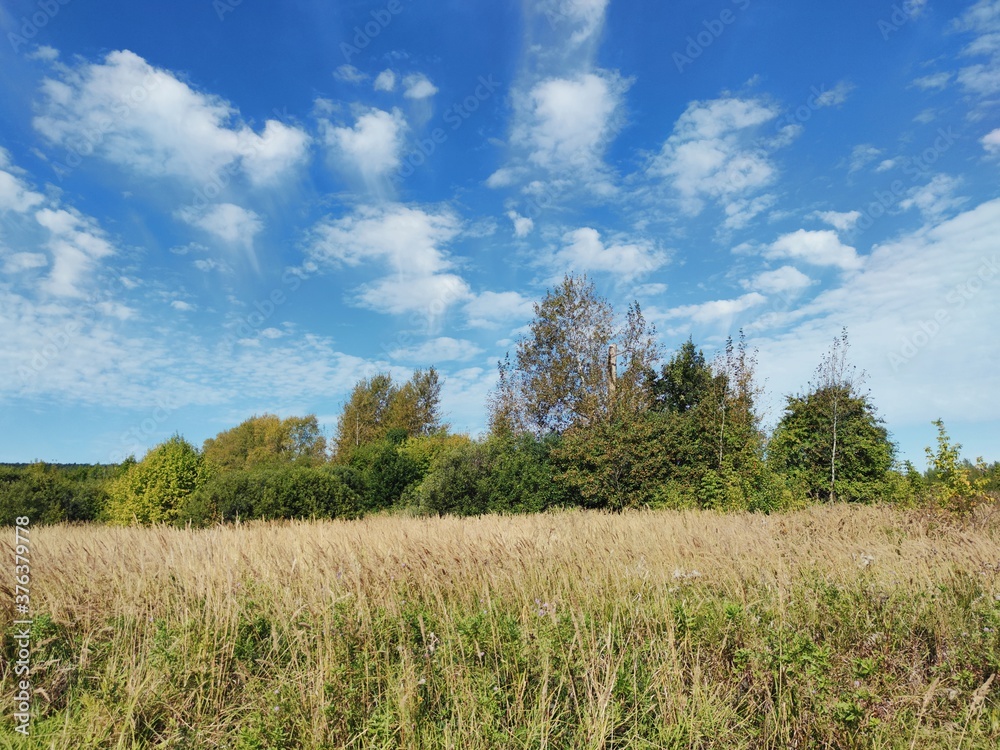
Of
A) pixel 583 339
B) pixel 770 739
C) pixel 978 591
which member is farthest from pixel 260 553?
pixel 583 339

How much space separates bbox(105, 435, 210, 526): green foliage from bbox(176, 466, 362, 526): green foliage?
1.96ft

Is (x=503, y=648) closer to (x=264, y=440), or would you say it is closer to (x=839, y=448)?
(x=839, y=448)

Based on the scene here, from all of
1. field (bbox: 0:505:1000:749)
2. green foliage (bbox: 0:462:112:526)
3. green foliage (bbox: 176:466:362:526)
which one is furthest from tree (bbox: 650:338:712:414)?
green foliage (bbox: 0:462:112:526)

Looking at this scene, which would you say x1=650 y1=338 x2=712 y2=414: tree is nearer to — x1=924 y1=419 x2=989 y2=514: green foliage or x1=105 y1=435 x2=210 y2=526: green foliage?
x1=924 y1=419 x2=989 y2=514: green foliage

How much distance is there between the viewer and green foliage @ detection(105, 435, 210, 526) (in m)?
14.0

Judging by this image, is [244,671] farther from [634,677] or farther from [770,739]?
[770,739]

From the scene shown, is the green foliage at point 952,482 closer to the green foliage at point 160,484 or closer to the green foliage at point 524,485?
the green foliage at point 524,485

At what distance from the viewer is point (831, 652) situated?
4.08 metres

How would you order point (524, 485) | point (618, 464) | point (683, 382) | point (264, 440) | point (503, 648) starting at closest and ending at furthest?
point (503, 648), point (618, 464), point (524, 485), point (683, 382), point (264, 440)

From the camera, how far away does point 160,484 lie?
46.1 feet

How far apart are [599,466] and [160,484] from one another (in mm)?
11091

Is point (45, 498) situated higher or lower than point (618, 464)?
lower

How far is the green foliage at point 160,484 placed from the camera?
13977mm

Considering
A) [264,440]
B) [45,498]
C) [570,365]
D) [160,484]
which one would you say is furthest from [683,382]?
[264,440]
